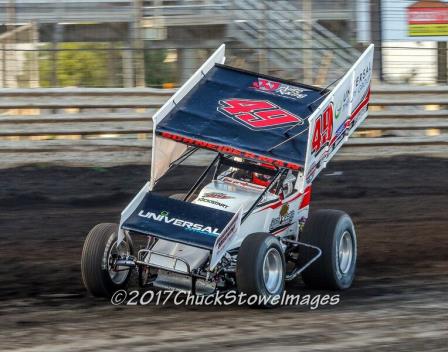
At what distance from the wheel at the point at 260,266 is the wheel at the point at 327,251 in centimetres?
61

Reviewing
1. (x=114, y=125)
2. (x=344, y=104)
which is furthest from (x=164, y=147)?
(x=114, y=125)

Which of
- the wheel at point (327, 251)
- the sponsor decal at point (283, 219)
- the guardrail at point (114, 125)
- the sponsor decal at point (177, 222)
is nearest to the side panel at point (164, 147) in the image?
the sponsor decal at point (177, 222)

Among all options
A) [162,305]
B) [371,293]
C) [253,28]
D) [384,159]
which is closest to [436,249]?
[371,293]

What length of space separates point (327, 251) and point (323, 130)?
3.29 ft

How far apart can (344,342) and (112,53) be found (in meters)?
8.78

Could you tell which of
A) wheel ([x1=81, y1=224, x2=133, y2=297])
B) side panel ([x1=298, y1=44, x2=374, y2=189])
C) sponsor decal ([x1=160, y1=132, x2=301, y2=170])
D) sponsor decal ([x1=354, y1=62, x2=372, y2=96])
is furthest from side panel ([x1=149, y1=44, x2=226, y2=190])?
sponsor decal ([x1=354, y1=62, x2=372, y2=96])

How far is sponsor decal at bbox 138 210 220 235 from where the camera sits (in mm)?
6969

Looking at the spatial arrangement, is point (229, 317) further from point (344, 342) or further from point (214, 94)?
point (214, 94)

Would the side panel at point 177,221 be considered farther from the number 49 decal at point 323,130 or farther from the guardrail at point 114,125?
the guardrail at point 114,125

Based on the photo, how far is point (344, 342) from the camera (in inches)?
235

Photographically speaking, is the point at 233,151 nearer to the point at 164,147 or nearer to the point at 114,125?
the point at 164,147

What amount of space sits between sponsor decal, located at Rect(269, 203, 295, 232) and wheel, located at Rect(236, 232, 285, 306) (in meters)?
0.43

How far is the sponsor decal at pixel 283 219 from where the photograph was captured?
24.9 feet

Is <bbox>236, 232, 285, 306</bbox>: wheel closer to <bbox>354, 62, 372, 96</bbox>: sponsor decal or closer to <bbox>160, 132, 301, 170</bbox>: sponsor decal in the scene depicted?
<bbox>160, 132, 301, 170</bbox>: sponsor decal
